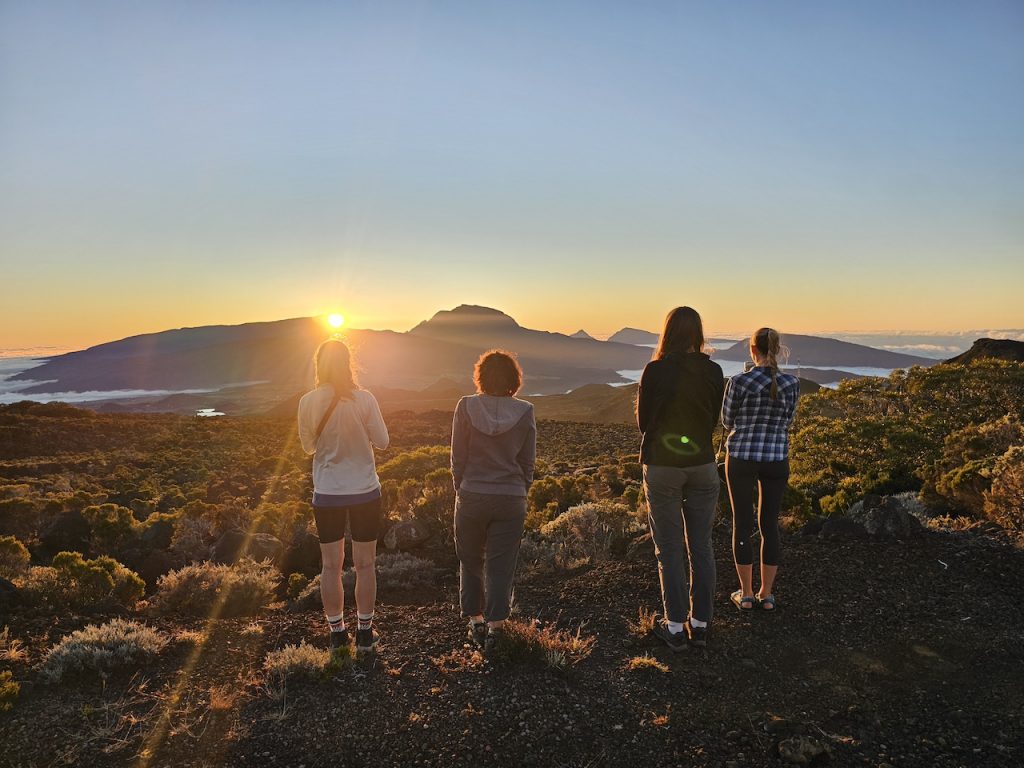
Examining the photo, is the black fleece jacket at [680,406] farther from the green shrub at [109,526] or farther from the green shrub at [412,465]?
the green shrub at [412,465]

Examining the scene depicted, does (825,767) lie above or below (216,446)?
above

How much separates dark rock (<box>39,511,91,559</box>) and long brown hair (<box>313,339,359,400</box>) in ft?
23.3

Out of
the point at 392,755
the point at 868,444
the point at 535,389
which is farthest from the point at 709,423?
the point at 535,389

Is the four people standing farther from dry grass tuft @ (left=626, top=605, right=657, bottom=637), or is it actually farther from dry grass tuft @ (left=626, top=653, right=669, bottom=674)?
dry grass tuft @ (left=626, top=653, right=669, bottom=674)

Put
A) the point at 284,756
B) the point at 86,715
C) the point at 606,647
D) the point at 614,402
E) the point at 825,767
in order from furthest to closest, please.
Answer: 1. the point at 614,402
2. the point at 606,647
3. the point at 86,715
4. the point at 284,756
5. the point at 825,767

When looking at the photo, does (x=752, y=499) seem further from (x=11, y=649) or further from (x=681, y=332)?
(x=11, y=649)

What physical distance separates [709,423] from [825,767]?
184 centimetres

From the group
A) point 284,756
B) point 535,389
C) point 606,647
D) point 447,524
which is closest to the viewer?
point 284,756

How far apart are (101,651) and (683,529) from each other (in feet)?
12.9

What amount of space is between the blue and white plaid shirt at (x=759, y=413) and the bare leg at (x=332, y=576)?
108 inches

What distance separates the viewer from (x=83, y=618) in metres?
4.88

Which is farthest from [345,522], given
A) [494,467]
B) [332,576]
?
[494,467]

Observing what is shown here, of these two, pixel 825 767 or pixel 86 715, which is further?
pixel 86 715

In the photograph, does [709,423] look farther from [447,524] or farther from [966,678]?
[447,524]
